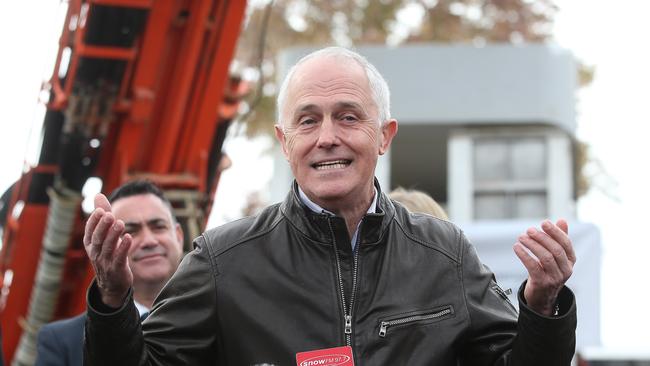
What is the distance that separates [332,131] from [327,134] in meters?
0.03

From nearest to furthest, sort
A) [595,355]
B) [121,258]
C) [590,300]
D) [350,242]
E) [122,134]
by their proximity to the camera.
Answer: [121,258], [350,242], [122,134], [590,300], [595,355]

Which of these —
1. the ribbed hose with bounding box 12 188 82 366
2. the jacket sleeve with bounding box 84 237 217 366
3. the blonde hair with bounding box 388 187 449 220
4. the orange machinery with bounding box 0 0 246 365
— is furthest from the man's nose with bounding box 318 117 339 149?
the ribbed hose with bounding box 12 188 82 366

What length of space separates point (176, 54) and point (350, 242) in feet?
13.6

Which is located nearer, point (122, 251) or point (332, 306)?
point (122, 251)

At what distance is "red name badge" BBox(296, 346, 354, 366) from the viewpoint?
3301 mm

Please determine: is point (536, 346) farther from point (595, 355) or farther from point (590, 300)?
point (595, 355)

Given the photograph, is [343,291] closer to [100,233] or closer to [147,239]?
[100,233]

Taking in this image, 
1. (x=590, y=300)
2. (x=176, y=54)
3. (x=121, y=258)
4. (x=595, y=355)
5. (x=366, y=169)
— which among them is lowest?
(x=595, y=355)

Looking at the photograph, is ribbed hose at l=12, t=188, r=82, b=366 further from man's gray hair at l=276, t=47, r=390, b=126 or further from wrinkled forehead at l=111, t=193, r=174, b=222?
man's gray hair at l=276, t=47, r=390, b=126

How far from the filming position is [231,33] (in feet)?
24.3

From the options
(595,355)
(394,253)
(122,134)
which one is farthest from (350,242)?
(595,355)

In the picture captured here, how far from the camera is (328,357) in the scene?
331cm

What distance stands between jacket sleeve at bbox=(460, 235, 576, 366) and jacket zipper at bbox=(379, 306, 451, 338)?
0.08 m

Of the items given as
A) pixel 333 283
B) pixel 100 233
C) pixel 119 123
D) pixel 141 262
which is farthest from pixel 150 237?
pixel 100 233
